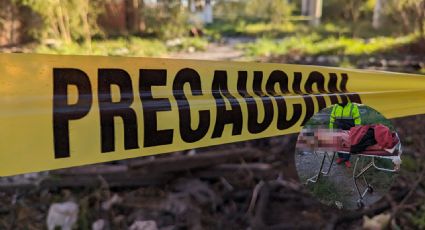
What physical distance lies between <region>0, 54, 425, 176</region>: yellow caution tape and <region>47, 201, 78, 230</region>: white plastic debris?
230 cm

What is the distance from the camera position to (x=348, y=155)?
6.06 feet

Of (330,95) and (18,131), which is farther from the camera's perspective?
(330,95)

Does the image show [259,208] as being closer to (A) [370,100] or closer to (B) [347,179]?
(A) [370,100]

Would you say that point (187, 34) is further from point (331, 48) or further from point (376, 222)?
point (376, 222)

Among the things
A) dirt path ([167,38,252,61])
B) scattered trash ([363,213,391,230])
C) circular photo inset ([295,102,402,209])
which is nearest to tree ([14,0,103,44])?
dirt path ([167,38,252,61])

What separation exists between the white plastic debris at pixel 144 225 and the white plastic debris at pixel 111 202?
1.42 ft

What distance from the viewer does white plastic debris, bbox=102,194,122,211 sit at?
4.32m

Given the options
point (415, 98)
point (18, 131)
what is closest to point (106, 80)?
point (18, 131)

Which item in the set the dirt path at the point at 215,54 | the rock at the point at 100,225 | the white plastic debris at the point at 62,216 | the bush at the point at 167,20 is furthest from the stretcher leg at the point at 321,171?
the bush at the point at 167,20

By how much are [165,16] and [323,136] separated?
67.0 ft

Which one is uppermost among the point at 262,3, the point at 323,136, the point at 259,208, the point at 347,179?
the point at 262,3

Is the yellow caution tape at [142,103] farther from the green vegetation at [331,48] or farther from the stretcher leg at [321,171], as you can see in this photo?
the green vegetation at [331,48]

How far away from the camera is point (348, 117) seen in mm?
1816

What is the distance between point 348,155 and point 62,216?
9.59ft
